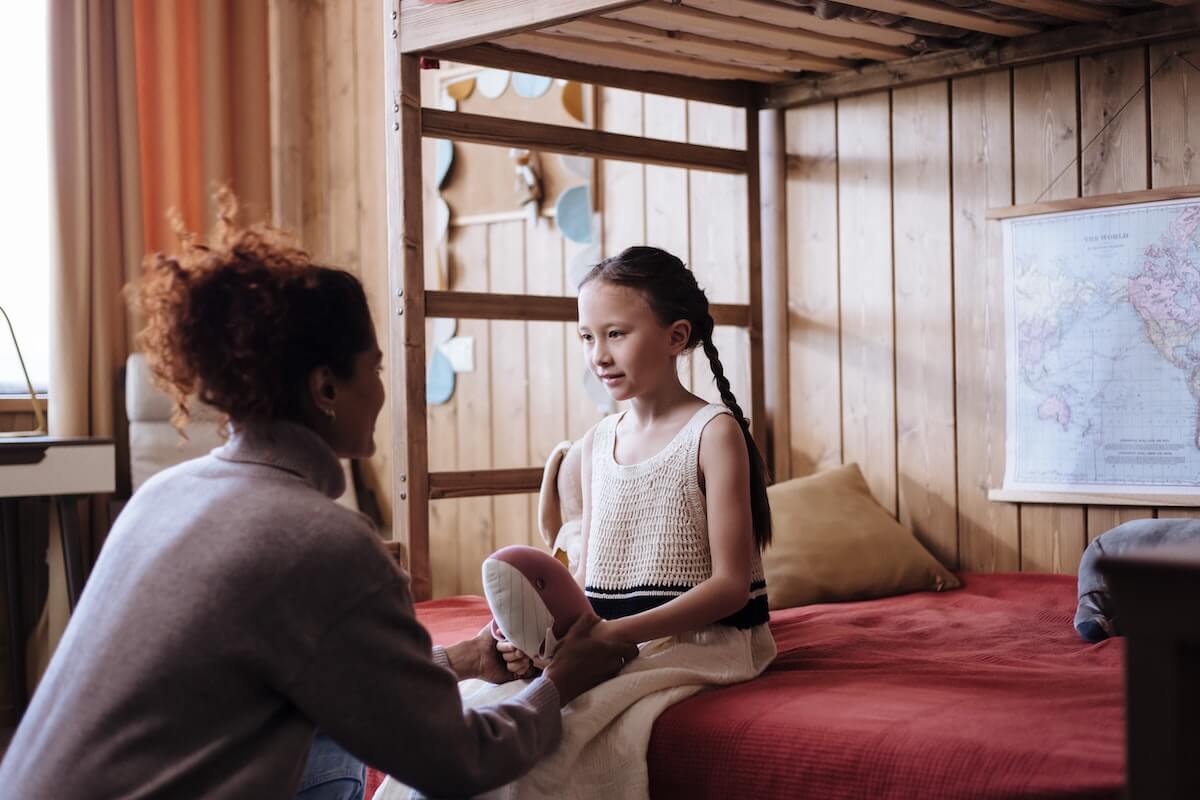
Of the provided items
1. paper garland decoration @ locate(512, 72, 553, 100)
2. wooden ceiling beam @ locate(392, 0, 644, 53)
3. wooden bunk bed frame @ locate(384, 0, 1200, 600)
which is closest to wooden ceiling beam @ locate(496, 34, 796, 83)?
wooden bunk bed frame @ locate(384, 0, 1200, 600)

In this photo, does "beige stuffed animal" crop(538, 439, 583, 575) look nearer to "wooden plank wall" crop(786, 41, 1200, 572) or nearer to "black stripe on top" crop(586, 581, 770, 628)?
"black stripe on top" crop(586, 581, 770, 628)

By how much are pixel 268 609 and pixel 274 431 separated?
190 millimetres

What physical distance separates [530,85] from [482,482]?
4.08 feet

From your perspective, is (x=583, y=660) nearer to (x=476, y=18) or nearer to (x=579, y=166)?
(x=476, y=18)

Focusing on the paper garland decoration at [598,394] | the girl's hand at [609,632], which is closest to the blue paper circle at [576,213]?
the paper garland decoration at [598,394]

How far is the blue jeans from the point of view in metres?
1.54

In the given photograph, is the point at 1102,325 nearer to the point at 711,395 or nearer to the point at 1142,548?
the point at 1142,548

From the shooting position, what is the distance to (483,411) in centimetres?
374

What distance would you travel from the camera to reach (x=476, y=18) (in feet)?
8.03

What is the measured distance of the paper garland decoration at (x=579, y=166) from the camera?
345 cm

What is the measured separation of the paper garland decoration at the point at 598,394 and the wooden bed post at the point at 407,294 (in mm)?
838

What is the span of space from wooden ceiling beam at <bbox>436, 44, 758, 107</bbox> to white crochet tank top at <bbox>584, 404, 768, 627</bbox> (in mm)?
1111

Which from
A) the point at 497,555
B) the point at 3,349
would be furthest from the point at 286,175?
the point at 497,555

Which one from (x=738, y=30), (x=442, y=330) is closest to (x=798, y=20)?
(x=738, y=30)
